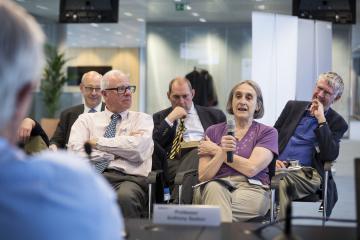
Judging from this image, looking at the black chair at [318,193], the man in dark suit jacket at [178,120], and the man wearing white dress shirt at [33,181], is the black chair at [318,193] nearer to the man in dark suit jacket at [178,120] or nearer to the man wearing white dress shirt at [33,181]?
the man in dark suit jacket at [178,120]

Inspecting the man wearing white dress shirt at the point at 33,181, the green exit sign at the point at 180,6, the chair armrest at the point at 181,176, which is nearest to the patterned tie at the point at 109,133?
the chair armrest at the point at 181,176

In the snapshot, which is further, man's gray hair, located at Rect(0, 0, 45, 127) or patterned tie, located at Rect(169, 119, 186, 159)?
patterned tie, located at Rect(169, 119, 186, 159)

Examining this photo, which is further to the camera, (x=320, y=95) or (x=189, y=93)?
(x=189, y=93)

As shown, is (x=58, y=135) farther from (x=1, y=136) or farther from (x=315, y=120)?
(x=1, y=136)

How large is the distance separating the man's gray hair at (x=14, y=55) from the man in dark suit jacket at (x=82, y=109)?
354 cm

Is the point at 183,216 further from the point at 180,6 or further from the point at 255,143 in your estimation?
the point at 180,6

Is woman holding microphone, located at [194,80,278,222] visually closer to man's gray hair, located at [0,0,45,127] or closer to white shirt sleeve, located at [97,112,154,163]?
white shirt sleeve, located at [97,112,154,163]

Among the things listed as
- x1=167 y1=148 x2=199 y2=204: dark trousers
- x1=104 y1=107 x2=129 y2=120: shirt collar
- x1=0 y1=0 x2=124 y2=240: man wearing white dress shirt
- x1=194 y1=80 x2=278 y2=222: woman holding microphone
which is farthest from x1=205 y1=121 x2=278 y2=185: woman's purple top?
x1=0 y1=0 x2=124 y2=240: man wearing white dress shirt

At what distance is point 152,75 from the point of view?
1419 cm

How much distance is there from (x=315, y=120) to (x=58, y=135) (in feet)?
6.81

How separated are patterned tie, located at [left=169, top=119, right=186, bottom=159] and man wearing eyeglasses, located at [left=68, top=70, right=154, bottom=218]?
0.62 m

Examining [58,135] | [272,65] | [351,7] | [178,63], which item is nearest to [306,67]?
[272,65]

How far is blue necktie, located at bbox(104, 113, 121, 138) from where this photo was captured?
3.96m

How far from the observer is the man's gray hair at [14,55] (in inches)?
34.8
